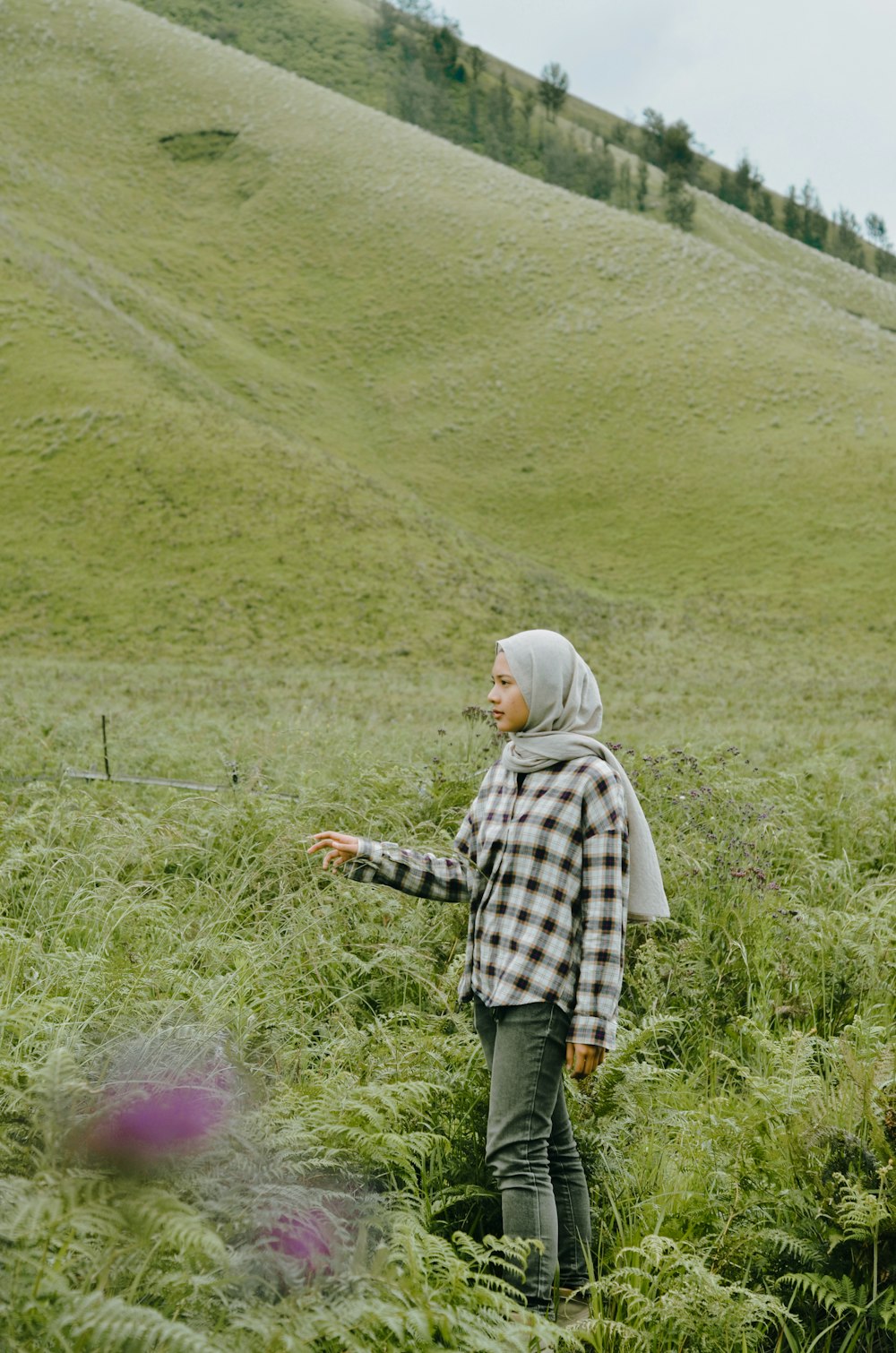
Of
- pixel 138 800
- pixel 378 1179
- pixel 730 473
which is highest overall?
pixel 730 473

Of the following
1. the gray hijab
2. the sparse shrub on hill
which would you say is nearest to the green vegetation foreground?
the gray hijab

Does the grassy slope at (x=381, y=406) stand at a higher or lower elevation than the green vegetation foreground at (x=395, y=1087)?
higher

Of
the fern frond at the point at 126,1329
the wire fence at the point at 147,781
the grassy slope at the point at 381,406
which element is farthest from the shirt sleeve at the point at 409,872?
the grassy slope at the point at 381,406

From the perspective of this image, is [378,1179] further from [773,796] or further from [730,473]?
[730,473]

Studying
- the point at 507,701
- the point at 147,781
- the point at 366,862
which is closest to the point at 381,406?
the point at 147,781

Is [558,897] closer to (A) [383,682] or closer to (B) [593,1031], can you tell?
(B) [593,1031]

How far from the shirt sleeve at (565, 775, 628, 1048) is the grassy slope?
15.0 meters

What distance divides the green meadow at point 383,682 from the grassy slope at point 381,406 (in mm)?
199

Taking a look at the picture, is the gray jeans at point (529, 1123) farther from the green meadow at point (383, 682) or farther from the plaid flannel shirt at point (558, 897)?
the green meadow at point (383, 682)

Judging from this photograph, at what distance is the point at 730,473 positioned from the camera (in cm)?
3791

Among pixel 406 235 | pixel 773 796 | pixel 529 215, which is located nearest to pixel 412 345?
pixel 406 235

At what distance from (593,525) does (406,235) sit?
77.0ft

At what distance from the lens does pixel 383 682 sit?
20672 millimetres

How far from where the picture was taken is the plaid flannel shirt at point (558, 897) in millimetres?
3160
